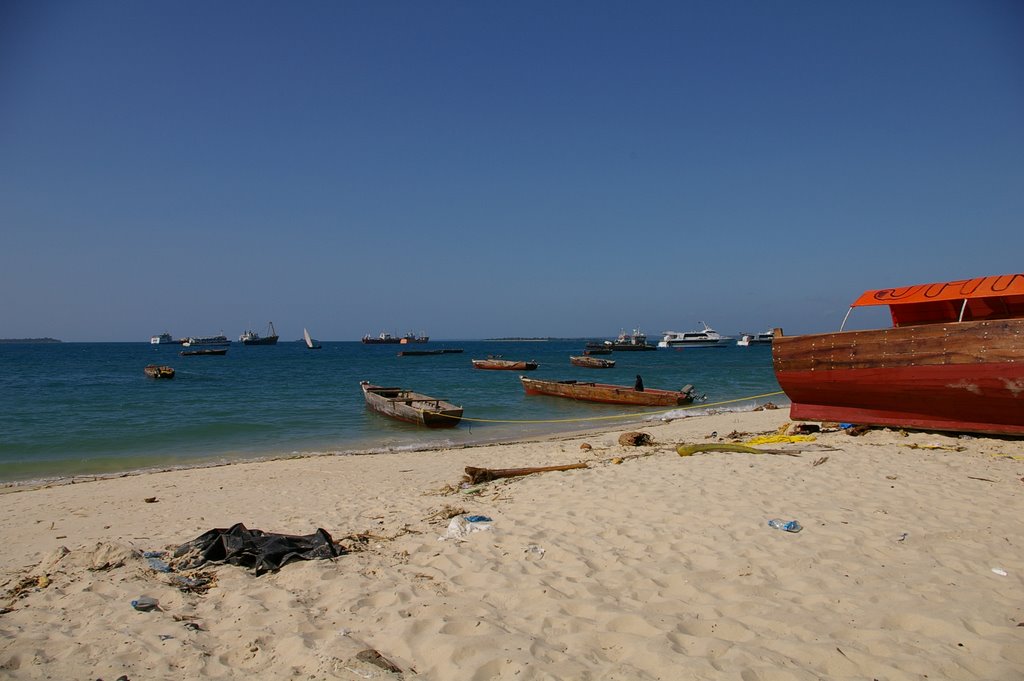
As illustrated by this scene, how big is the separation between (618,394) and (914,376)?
13962mm

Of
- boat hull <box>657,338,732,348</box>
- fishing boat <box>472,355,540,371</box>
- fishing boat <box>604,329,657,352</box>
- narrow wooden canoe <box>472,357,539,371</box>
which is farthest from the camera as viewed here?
boat hull <box>657,338,732,348</box>

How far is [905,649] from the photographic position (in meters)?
3.36

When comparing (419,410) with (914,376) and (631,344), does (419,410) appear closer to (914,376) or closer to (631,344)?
(914,376)

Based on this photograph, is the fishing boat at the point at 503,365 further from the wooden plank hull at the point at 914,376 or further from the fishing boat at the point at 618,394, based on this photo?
the wooden plank hull at the point at 914,376

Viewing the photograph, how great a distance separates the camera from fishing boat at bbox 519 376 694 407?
886 inches

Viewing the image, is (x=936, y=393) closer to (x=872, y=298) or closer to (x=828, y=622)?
(x=872, y=298)

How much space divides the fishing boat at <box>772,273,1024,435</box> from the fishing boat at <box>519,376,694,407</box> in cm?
1063

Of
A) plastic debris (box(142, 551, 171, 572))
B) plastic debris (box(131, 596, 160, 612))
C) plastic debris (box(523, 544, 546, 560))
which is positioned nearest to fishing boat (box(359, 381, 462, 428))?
plastic debris (box(142, 551, 171, 572))

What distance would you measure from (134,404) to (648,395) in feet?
71.4

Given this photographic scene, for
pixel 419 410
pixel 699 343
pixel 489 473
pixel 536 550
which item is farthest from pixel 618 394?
pixel 699 343

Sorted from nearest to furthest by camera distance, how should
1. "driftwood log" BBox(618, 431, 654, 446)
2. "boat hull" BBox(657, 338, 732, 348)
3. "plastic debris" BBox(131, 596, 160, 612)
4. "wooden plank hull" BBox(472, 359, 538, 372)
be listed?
1. "plastic debris" BBox(131, 596, 160, 612)
2. "driftwood log" BBox(618, 431, 654, 446)
3. "wooden plank hull" BBox(472, 359, 538, 372)
4. "boat hull" BBox(657, 338, 732, 348)

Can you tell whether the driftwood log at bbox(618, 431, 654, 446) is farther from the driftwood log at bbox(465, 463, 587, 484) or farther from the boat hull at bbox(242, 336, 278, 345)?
the boat hull at bbox(242, 336, 278, 345)

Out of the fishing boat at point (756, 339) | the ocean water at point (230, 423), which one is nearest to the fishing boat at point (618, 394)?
the ocean water at point (230, 423)

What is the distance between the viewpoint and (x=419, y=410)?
17953 mm
